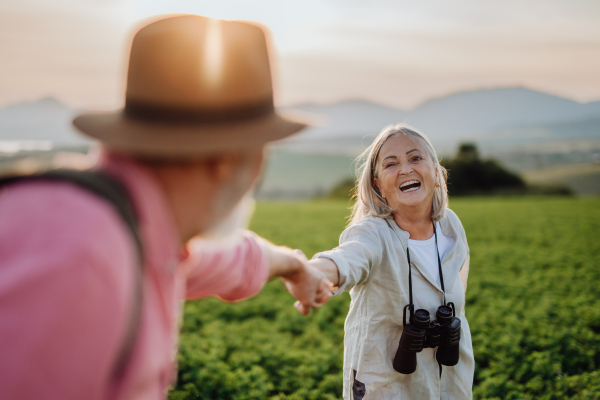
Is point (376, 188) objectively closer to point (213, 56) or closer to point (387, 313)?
point (387, 313)

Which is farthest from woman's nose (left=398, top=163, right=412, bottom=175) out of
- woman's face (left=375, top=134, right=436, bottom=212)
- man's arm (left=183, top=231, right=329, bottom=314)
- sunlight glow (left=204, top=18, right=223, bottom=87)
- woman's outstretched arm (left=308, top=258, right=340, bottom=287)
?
sunlight glow (left=204, top=18, right=223, bottom=87)

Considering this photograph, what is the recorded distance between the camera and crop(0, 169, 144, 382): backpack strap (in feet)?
2.97

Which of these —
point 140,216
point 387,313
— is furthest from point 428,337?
point 140,216

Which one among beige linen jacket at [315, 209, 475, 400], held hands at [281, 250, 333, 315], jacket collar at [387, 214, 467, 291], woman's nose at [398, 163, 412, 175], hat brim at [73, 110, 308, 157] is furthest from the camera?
woman's nose at [398, 163, 412, 175]

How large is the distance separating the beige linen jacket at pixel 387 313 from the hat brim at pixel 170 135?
132 centimetres

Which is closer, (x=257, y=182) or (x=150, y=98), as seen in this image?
(x=150, y=98)

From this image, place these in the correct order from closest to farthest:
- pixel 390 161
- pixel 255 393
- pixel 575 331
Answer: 1. pixel 390 161
2. pixel 255 393
3. pixel 575 331

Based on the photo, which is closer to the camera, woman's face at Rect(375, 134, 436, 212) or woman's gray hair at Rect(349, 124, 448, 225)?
woman's face at Rect(375, 134, 436, 212)

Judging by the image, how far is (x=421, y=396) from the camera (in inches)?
97.0

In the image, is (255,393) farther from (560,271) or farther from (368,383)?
(560,271)

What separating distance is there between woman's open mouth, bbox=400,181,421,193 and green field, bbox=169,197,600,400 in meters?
3.04

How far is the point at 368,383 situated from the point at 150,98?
2.20m

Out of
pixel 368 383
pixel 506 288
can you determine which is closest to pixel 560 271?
pixel 506 288

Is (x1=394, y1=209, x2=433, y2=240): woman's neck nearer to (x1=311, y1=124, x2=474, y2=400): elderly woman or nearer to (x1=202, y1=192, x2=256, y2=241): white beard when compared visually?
(x1=311, y1=124, x2=474, y2=400): elderly woman
